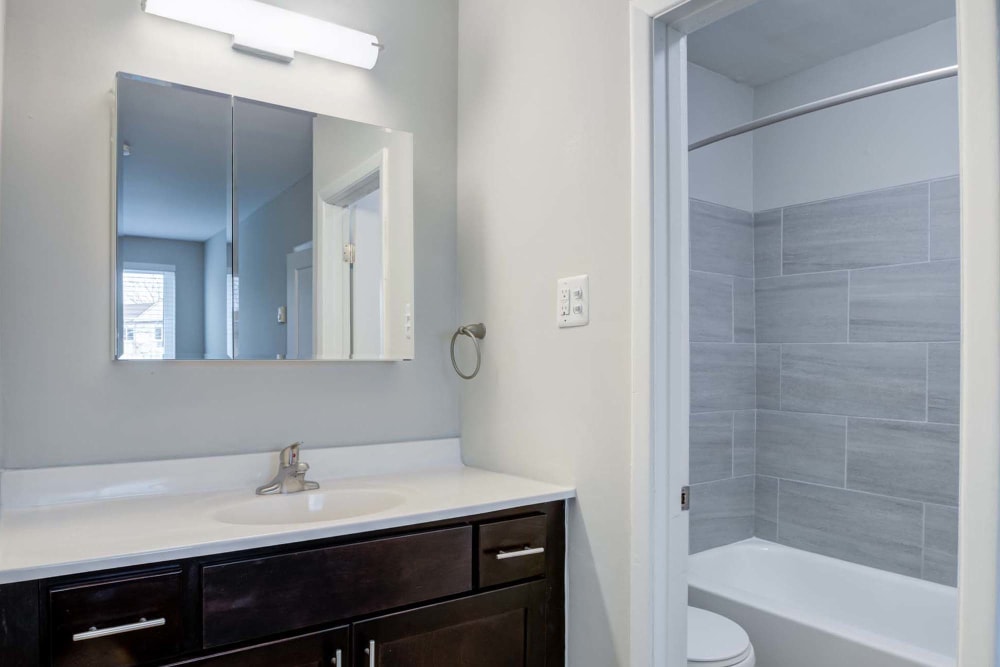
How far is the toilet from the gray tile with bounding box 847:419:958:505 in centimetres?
102

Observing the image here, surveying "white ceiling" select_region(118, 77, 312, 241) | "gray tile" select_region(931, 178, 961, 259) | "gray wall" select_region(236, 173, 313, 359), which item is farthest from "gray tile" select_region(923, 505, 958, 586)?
"white ceiling" select_region(118, 77, 312, 241)

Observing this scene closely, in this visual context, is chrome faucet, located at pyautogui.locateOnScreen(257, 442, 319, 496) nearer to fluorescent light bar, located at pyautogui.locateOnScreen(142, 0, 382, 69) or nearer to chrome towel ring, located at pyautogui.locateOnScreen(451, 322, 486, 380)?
chrome towel ring, located at pyautogui.locateOnScreen(451, 322, 486, 380)

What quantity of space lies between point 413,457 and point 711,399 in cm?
142

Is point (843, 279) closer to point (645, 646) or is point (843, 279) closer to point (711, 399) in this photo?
point (711, 399)

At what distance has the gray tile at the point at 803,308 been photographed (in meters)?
2.68

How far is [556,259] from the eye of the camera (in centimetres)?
168

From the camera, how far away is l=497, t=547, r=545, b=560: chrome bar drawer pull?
4.82 feet

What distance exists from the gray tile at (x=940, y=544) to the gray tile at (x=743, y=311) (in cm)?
94

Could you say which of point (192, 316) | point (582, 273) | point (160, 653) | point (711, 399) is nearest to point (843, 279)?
point (711, 399)

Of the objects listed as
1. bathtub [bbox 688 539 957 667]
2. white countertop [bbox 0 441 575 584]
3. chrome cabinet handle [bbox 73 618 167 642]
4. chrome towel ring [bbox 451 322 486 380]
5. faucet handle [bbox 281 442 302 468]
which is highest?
chrome towel ring [bbox 451 322 486 380]

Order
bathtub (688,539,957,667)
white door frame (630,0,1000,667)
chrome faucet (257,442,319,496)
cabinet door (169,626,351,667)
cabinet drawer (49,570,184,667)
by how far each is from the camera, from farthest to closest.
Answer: bathtub (688,539,957,667) → chrome faucet (257,442,319,496) → white door frame (630,0,1000,667) → cabinet door (169,626,351,667) → cabinet drawer (49,570,184,667)

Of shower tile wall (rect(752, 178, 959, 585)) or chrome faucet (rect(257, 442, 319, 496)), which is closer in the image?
chrome faucet (rect(257, 442, 319, 496))

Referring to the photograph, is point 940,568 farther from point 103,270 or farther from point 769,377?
point 103,270

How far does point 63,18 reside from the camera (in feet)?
4.91
